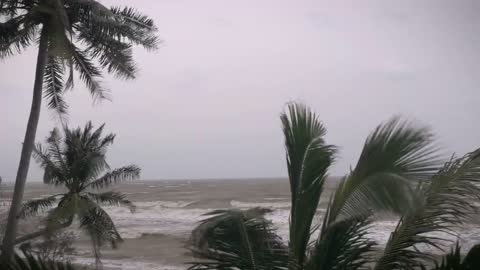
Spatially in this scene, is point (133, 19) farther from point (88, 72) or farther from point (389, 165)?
point (389, 165)

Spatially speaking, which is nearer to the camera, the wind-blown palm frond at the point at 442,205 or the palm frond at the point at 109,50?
the wind-blown palm frond at the point at 442,205

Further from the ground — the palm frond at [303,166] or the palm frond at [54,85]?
the palm frond at [54,85]

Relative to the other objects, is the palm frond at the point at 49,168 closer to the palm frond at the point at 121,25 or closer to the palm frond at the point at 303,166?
the palm frond at the point at 121,25

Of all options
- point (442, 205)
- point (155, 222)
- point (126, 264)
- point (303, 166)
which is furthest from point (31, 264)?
point (155, 222)

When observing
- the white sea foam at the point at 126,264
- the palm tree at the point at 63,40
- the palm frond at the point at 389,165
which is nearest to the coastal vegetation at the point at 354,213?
the palm frond at the point at 389,165

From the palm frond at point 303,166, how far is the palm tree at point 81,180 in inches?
357

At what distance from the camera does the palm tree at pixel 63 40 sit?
9.45 meters

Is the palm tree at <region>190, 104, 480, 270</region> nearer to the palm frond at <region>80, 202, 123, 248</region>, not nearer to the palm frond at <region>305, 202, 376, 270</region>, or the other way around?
the palm frond at <region>305, 202, 376, 270</region>

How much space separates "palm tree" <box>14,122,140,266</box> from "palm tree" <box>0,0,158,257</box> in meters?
1.42

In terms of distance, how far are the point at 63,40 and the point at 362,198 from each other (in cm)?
786

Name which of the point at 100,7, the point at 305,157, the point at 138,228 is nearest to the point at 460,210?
the point at 305,157

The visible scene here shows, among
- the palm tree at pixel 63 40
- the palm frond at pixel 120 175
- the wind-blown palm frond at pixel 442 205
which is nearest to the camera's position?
the wind-blown palm frond at pixel 442 205

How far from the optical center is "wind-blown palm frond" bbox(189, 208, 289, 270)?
3.11m

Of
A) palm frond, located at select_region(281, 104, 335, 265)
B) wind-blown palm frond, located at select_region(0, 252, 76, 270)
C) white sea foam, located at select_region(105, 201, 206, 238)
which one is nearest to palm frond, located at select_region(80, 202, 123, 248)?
wind-blown palm frond, located at select_region(0, 252, 76, 270)
